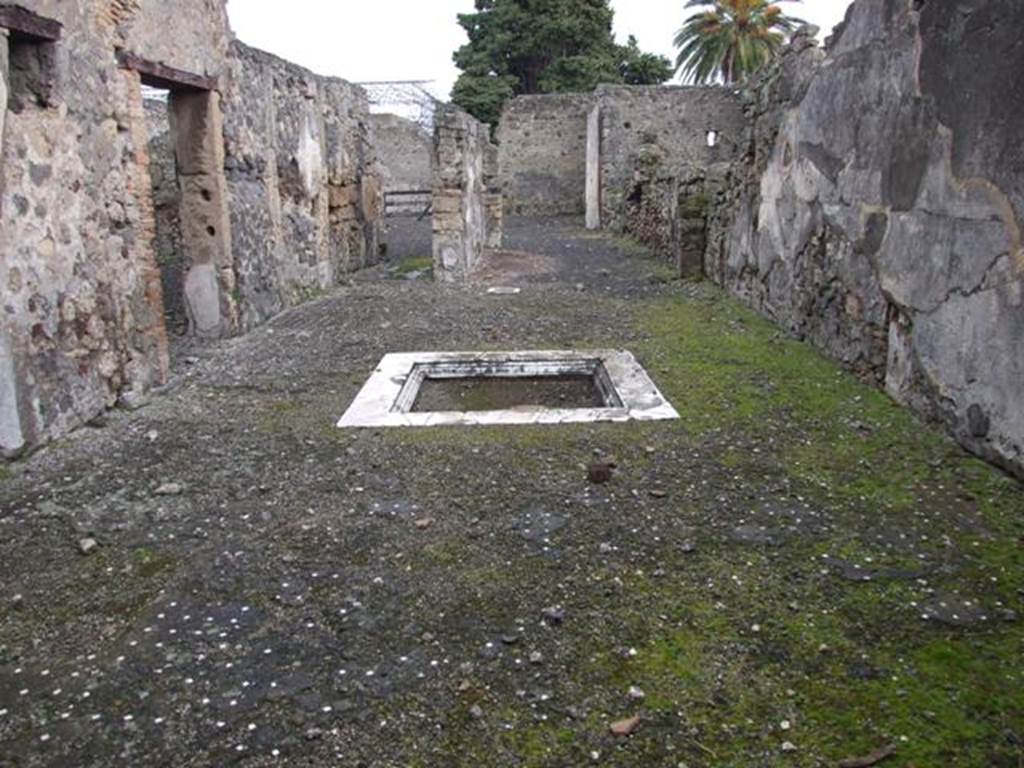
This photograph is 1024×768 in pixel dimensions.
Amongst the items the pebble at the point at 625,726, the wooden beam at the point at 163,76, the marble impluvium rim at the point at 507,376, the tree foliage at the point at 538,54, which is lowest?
the pebble at the point at 625,726

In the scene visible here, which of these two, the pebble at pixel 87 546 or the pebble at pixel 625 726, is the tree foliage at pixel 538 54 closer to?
the pebble at pixel 87 546

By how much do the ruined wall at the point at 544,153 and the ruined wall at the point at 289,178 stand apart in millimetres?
11233

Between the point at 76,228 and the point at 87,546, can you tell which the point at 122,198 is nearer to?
the point at 76,228

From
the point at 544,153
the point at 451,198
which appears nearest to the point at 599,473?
the point at 451,198

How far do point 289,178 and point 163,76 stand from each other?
2.80 metres

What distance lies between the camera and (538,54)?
28.8 m

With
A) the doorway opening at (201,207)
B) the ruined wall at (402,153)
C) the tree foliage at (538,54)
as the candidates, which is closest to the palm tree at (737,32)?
the tree foliage at (538,54)

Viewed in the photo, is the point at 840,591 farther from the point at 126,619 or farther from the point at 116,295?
the point at 116,295

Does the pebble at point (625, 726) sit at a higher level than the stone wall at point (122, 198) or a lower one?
lower

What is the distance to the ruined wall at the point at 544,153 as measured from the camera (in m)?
22.3

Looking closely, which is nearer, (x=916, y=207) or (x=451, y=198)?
(x=916, y=207)

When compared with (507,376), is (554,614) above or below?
below

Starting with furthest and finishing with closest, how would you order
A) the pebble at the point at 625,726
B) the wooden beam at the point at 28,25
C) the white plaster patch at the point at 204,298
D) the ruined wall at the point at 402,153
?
the ruined wall at the point at 402,153, the white plaster patch at the point at 204,298, the wooden beam at the point at 28,25, the pebble at the point at 625,726

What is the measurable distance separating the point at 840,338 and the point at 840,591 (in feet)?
10.8
